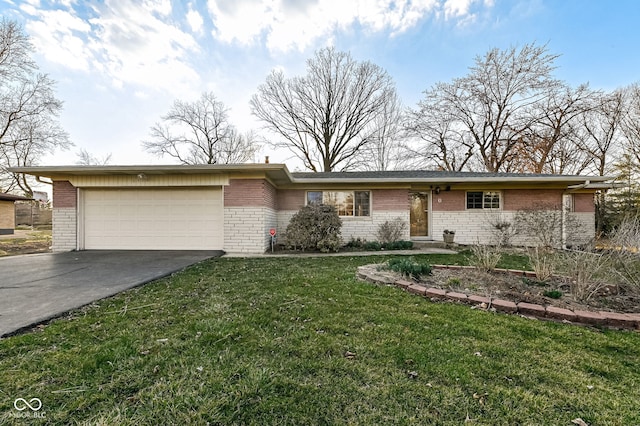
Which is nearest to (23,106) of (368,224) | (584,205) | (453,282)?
(368,224)

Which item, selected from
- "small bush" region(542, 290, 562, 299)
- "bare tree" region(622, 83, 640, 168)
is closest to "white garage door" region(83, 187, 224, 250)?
"small bush" region(542, 290, 562, 299)

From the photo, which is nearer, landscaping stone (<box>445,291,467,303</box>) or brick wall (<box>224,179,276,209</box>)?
landscaping stone (<box>445,291,467,303</box>)

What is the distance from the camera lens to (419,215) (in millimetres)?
11133

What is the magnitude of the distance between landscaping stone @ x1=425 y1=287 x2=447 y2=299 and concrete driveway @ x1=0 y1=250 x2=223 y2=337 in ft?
14.7

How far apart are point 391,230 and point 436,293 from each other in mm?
6354

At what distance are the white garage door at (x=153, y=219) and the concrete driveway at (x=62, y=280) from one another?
1400 mm

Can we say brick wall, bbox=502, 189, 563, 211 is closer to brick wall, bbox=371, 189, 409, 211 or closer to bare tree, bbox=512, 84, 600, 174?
brick wall, bbox=371, 189, 409, 211

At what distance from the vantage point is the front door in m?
11.0

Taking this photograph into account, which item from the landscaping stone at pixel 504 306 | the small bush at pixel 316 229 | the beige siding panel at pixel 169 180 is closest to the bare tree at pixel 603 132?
the small bush at pixel 316 229

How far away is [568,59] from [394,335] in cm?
2089

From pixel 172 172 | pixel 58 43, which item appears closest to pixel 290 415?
pixel 172 172

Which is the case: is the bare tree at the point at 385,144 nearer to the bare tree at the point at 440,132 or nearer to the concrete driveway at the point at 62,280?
the bare tree at the point at 440,132

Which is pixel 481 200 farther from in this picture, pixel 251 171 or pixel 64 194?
pixel 64 194

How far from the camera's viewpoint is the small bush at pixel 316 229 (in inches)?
342
